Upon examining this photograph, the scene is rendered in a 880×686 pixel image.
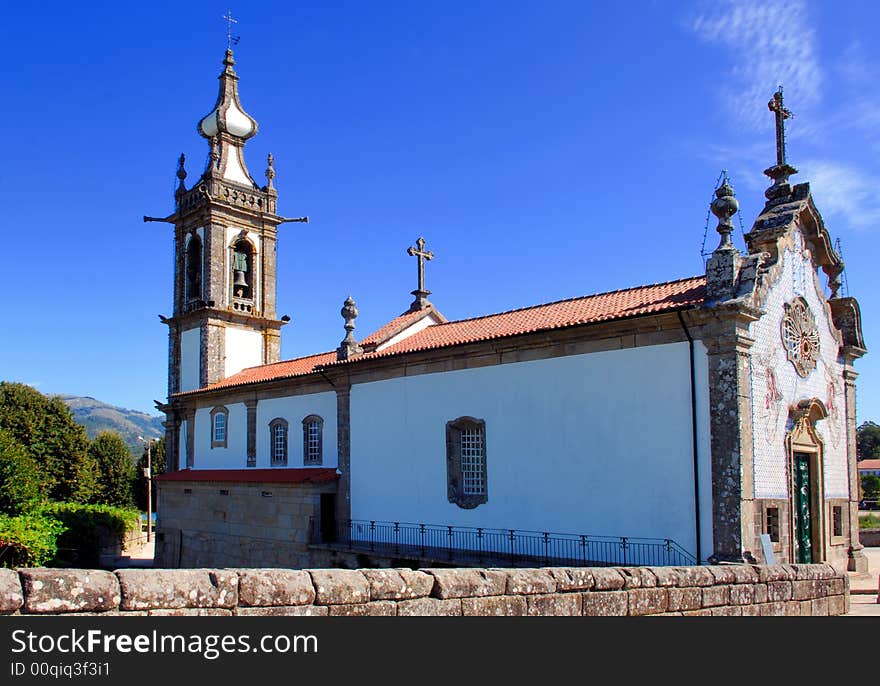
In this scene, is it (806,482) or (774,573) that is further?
(806,482)

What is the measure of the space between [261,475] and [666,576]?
669 inches

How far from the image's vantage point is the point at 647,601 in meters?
7.23

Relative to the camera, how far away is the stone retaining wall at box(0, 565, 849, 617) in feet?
14.5

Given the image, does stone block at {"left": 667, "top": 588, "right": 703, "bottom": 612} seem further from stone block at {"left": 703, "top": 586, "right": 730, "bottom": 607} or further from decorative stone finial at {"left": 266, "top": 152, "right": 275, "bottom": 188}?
decorative stone finial at {"left": 266, "top": 152, "right": 275, "bottom": 188}

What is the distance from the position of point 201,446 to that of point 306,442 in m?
7.01

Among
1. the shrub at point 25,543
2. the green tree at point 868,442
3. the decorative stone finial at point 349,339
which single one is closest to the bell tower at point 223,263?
the shrub at point 25,543

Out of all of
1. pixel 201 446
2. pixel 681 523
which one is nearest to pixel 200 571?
pixel 681 523

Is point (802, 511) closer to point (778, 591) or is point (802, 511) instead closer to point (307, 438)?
point (778, 591)

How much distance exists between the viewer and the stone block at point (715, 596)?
7879mm

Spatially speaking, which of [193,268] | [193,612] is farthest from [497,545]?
[193,268]

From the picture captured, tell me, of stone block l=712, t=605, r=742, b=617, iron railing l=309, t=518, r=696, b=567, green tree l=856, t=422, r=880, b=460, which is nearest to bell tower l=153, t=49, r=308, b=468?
iron railing l=309, t=518, r=696, b=567

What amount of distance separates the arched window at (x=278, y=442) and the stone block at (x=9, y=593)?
19.2m
